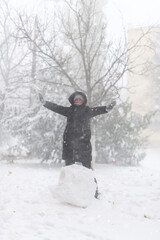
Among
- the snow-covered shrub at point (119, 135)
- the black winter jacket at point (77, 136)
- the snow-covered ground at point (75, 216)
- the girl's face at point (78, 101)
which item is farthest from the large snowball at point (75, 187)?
the snow-covered shrub at point (119, 135)

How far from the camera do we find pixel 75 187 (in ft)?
15.4

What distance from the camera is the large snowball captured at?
4660 mm

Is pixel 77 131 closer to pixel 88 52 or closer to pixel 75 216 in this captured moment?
pixel 75 216

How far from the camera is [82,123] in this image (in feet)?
17.8

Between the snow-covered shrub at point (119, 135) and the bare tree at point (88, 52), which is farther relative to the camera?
the snow-covered shrub at point (119, 135)

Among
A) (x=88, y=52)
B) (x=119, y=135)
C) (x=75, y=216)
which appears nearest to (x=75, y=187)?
(x=75, y=216)

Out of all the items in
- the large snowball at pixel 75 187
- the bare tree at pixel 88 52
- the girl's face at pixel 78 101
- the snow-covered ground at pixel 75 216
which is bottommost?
the snow-covered ground at pixel 75 216

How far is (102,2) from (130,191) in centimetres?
1665

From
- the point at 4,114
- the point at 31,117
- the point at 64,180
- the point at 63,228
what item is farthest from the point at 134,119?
the point at 63,228

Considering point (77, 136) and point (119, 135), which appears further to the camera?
point (119, 135)

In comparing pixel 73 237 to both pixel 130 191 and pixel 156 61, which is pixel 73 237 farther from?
pixel 156 61

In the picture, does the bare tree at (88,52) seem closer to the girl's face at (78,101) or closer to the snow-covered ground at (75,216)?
the girl's face at (78,101)

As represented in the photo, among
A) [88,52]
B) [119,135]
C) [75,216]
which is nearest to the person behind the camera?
[75,216]

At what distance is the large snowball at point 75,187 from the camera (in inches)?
→ 183
